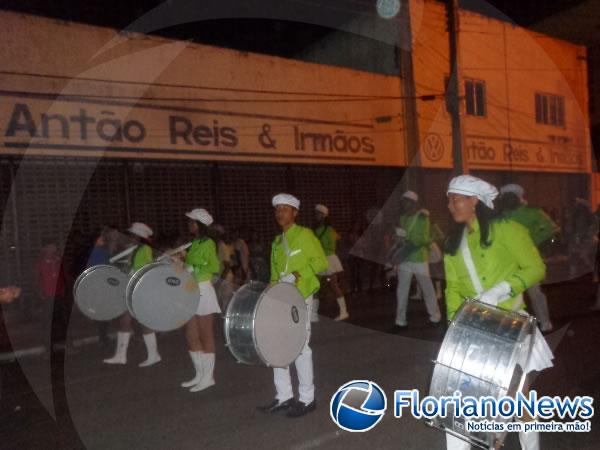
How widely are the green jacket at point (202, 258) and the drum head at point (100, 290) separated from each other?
128 centimetres

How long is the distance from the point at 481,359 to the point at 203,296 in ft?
11.3

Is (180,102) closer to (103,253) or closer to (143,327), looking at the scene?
(103,253)

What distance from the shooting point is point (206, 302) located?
6090 millimetres

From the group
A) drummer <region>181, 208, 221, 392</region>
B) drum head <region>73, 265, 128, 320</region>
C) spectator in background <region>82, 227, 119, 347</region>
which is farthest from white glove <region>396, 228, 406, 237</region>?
spectator in background <region>82, 227, 119, 347</region>

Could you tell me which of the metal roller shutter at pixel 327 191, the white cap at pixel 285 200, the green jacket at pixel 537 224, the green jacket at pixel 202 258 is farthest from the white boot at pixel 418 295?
the white cap at pixel 285 200

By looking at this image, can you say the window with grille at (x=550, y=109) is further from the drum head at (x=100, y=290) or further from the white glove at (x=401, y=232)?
the drum head at (x=100, y=290)

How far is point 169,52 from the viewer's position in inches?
499

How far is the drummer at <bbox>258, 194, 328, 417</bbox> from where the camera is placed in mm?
5250

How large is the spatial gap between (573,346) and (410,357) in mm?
2016

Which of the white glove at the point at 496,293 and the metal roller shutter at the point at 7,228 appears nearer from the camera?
the white glove at the point at 496,293

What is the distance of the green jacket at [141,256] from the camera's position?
22.9 ft

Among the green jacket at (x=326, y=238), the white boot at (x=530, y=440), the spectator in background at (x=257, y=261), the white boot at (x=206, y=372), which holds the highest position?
the green jacket at (x=326, y=238)

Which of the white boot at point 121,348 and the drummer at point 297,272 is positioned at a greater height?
the drummer at point 297,272

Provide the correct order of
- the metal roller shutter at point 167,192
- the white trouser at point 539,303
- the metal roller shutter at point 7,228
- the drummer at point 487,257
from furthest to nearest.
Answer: the metal roller shutter at point 167,192 → the metal roller shutter at point 7,228 → the white trouser at point 539,303 → the drummer at point 487,257
